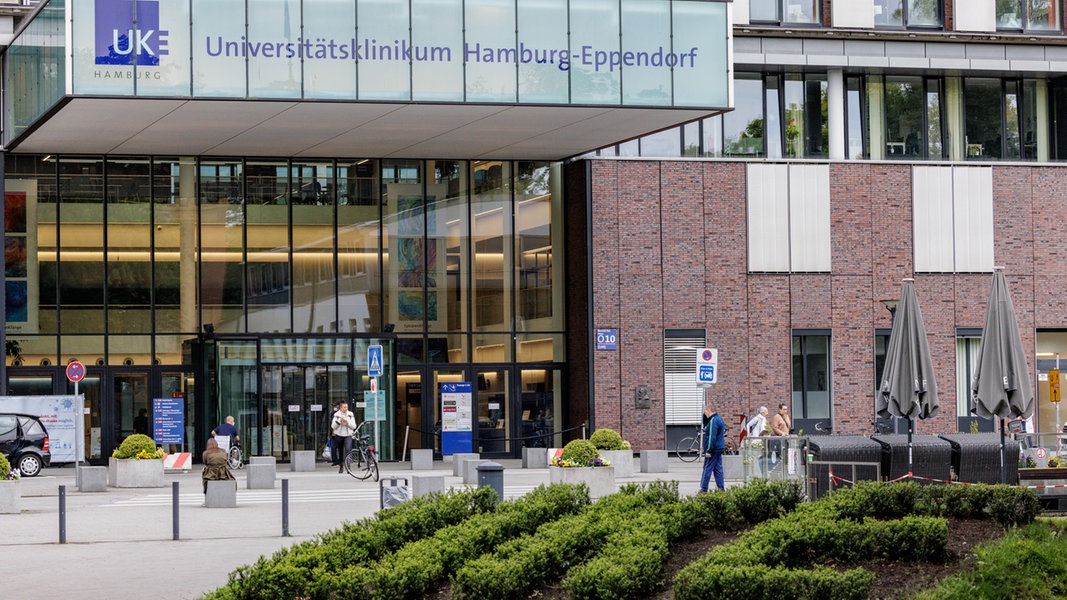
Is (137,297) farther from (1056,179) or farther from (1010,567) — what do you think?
(1010,567)

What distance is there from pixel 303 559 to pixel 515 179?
29524mm

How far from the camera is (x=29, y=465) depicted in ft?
114

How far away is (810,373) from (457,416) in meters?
9.97

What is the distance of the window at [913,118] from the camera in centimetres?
4184

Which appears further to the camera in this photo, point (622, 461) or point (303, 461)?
point (303, 461)

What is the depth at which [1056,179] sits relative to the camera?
42094 mm

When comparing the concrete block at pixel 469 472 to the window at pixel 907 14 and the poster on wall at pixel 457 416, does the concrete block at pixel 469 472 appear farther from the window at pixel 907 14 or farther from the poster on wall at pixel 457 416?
the window at pixel 907 14

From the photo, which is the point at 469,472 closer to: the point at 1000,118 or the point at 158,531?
the point at 158,531

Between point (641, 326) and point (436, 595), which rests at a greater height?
point (641, 326)

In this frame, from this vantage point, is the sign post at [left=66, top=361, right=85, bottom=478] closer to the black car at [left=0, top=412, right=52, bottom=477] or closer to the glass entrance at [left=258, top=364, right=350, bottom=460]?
the black car at [left=0, top=412, right=52, bottom=477]

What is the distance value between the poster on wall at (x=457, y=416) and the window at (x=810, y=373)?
9.14m

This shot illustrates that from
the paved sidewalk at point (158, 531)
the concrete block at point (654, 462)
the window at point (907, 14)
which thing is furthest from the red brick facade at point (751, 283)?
the paved sidewalk at point (158, 531)

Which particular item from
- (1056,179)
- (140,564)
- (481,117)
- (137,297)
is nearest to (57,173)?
(137,297)

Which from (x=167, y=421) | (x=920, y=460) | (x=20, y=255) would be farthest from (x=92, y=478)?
(x=920, y=460)
